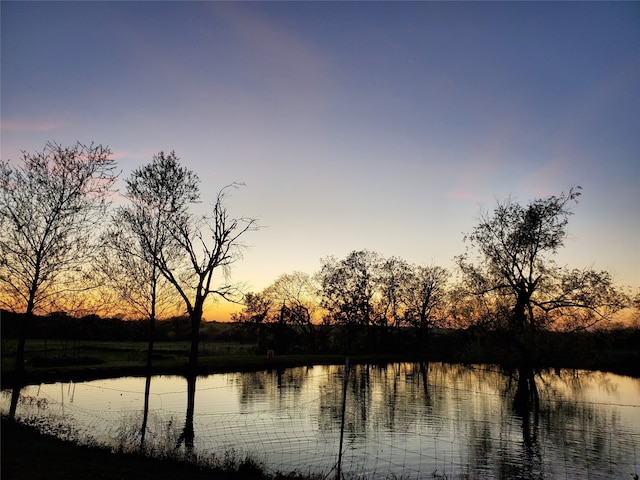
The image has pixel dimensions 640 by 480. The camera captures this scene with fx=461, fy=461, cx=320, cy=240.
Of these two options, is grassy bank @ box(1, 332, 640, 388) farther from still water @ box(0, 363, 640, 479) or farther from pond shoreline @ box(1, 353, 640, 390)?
still water @ box(0, 363, 640, 479)

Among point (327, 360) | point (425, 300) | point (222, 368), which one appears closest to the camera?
point (222, 368)

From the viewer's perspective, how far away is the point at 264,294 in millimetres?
93375

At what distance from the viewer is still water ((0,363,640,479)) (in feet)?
52.9

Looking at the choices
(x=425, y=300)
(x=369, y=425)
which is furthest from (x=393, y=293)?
(x=369, y=425)

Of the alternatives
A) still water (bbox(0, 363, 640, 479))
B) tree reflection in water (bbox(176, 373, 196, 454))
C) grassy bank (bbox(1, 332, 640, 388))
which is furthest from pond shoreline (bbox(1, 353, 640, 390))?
tree reflection in water (bbox(176, 373, 196, 454))

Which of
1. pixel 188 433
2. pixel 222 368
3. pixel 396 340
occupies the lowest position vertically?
pixel 222 368

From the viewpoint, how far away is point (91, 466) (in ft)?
39.4

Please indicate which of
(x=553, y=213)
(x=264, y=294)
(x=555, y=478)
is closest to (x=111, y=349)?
(x=264, y=294)

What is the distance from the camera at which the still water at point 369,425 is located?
16.1m

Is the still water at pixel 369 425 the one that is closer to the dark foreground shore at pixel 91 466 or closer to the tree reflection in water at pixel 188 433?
the tree reflection in water at pixel 188 433

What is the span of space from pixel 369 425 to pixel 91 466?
535 inches

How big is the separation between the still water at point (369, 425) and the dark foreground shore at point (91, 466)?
1837 millimetres

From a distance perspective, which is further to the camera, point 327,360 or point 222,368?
point 327,360

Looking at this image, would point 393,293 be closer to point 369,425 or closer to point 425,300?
point 425,300
